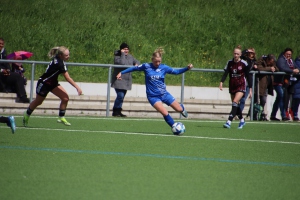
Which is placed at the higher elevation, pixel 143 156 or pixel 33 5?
pixel 33 5

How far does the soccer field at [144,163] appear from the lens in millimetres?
7270

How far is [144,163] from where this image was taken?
9352 mm

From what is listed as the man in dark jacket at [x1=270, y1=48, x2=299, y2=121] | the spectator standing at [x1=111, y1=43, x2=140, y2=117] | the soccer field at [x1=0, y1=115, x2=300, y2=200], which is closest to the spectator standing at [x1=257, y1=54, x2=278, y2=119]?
the man in dark jacket at [x1=270, y1=48, x2=299, y2=121]

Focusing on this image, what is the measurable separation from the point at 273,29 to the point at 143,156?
24348mm

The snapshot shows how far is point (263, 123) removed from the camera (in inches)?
722

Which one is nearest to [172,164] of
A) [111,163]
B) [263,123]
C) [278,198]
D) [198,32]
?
[111,163]

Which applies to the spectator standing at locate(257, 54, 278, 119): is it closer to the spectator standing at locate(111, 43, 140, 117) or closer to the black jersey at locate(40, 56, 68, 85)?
the spectator standing at locate(111, 43, 140, 117)

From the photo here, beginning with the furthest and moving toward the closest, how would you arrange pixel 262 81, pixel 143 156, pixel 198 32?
pixel 198 32 → pixel 262 81 → pixel 143 156

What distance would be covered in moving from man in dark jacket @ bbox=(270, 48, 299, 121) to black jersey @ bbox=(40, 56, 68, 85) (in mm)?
7433

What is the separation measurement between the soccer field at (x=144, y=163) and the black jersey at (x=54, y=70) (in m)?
0.93

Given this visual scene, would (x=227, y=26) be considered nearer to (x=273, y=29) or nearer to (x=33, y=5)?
(x=273, y=29)

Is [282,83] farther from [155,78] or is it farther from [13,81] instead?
[13,81]

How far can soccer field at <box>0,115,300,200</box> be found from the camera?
7270 millimetres

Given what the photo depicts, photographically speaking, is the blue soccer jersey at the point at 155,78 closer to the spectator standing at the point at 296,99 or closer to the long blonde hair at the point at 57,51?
the long blonde hair at the point at 57,51
